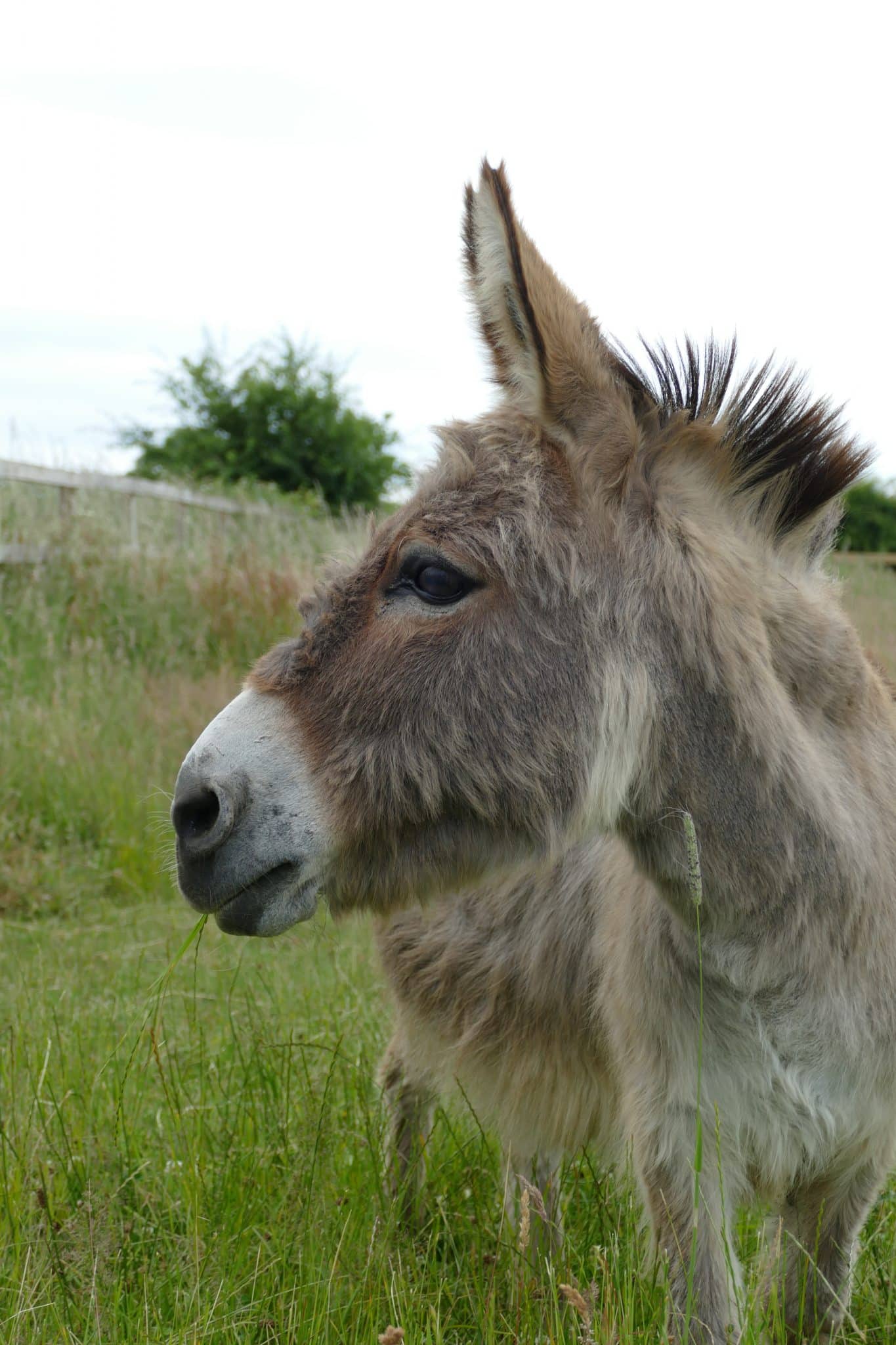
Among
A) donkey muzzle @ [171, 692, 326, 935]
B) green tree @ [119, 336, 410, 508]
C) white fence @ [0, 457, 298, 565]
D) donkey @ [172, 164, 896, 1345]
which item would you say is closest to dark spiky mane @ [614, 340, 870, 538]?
donkey @ [172, 164, 896, 1345]

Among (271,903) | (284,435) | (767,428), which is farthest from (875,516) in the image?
(271,903)

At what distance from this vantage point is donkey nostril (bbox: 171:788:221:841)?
1779 mm

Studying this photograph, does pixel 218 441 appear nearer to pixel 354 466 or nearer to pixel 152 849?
pixel 354 466

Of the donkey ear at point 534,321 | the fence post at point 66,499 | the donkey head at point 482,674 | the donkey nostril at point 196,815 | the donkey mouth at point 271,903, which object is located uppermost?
the donkey ear at point 534,321

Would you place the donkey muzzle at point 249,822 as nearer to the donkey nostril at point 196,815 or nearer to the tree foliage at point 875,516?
the donkey nostril at point 196,815

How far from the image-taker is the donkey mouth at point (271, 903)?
72.1 inches

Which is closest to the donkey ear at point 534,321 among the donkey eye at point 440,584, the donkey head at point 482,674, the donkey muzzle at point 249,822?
the donkey head at point 482,674

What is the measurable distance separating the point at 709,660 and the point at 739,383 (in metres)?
0.59

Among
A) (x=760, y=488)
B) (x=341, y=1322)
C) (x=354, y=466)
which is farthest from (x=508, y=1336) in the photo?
(x=354, y=466)

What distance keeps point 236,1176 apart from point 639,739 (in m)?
1.51

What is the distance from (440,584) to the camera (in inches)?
75.4

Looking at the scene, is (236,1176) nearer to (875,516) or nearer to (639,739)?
(639,739)

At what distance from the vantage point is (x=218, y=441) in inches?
706

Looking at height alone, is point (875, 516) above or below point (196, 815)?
above
